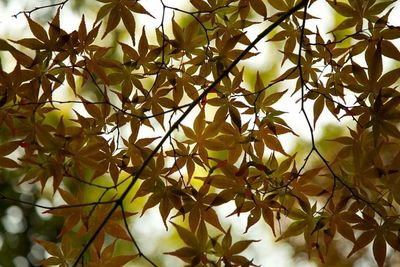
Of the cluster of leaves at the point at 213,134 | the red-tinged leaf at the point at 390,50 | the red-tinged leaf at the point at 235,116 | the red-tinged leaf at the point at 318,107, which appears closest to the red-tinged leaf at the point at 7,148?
the cluster of leaves at the point at 213,134

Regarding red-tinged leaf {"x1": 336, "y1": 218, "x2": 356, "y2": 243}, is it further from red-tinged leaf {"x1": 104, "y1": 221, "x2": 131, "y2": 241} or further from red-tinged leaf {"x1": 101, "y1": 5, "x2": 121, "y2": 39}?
red-tinged leaf {"x1": 101, "y1": 5, "x2": 121, "y2": 39}

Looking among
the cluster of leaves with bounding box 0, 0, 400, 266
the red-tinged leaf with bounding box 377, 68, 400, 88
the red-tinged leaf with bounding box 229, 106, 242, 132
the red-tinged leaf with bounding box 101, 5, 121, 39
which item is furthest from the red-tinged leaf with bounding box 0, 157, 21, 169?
the red-tinged leaf with bounding box 377, 68, 400, 88

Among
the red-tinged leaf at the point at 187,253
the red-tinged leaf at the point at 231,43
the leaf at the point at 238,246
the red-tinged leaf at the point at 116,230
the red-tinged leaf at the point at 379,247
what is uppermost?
the red-tinged leaf at the point at 231,43

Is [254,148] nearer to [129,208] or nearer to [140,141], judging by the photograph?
[140,141]

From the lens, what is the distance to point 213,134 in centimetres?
103

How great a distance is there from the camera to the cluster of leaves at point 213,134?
94 cm

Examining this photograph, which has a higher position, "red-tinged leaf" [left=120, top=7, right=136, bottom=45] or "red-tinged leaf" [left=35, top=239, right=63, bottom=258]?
"red-tinged leaf" [left=120, top=7, right=136, bottom=45]

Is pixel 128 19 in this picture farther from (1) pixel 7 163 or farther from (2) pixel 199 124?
(1) pixel 7 163

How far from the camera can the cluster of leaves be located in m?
0.94

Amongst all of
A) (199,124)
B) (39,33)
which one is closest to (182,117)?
(199,124)

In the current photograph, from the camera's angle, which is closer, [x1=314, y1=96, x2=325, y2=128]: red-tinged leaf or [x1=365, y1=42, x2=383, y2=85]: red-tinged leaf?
[x1=365, y1=42, x2=383, y2=85]: red-tinged leaf

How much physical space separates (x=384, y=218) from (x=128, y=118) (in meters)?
0.51

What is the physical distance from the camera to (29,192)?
386 centimetres

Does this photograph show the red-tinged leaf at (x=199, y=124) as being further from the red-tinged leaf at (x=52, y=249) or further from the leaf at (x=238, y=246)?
the red-tinged leaf at (x=52, y=249)
